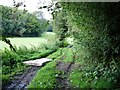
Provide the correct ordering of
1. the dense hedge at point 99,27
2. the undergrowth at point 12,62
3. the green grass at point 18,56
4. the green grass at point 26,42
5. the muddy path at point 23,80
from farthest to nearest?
the green grass at point 26,42
the green grass at point 18,56
the undergrowth at point 12,62
the muddy path at point 23,80
the dense hedge at point 99,27

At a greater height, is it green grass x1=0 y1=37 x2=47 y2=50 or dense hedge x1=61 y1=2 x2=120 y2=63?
dense hedge x1=61 y1=2 x2=120 y2=63

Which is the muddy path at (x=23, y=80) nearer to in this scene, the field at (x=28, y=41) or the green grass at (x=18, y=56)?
the green grass at (x=18, y=56)

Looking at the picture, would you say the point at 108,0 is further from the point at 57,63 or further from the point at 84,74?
the point at 57,63

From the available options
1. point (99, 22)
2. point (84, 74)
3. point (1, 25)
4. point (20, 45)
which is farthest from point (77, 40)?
point (20, 45)

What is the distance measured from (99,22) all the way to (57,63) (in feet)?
14.0

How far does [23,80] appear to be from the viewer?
746 centimetres

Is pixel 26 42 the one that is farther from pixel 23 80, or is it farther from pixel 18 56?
pixel 23 80

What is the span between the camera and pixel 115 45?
502 centimetres

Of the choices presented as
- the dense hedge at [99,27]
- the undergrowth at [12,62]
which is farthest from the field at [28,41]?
the dense hedge at [99,27]

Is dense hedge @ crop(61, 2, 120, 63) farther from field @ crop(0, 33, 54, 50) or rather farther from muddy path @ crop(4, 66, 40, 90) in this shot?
field @ crop(0, 33, 54, 50)

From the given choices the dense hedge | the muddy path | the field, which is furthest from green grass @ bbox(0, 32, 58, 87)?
the dense hedge

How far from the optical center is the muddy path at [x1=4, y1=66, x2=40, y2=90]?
6833 millimetres

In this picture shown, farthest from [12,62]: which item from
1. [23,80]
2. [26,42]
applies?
[26,42]

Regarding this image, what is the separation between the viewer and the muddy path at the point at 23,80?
6.83 m
